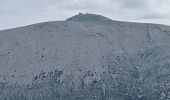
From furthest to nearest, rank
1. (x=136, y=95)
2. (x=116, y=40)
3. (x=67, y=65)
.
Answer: (x=116, y=40), (x=67, y=65), (x=136, y=95)

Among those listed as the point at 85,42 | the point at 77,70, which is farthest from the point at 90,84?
the point at 85,42

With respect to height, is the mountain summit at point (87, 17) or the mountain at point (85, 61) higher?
the mountain summit at point (87, 17)

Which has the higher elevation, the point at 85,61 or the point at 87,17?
the point at 87,17

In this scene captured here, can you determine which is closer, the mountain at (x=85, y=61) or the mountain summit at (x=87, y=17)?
the mountain at (x=85, y=61)

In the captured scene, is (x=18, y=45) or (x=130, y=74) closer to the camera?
(x=130, y=74)

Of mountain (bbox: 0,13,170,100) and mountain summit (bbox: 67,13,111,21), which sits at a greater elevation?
mountain summit (bbox: 67,13,111,21)

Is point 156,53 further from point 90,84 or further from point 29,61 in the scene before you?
point 29,61

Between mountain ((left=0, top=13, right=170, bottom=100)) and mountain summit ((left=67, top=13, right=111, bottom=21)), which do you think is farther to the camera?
mountain summit ((left=67, top=13, right=111, bottom=21))

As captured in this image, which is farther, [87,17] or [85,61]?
[87,17]
